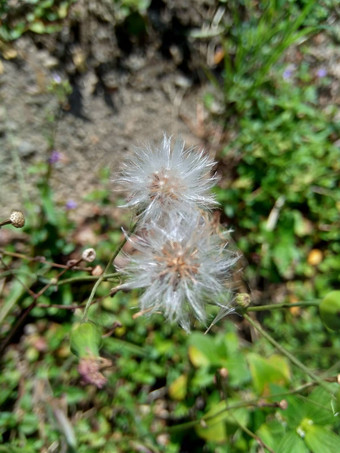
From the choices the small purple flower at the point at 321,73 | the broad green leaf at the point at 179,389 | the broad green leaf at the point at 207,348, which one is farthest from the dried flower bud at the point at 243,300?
the small purple flower at the point at 321,73

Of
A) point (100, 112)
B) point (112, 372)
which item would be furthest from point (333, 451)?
point (100, 112)

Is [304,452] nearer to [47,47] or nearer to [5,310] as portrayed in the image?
[5,310]

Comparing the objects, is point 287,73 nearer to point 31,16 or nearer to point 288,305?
point 31,16

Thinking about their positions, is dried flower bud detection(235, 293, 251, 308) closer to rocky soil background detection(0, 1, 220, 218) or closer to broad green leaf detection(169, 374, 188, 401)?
broad green leaf detection(169, 374, 188, 401)

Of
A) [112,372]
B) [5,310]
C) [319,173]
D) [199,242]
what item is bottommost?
[112,372]

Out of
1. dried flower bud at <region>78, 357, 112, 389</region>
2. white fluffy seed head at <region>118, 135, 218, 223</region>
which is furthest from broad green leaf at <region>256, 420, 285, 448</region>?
white fluffy seed head at <region>118, 135, 218, 223</region>

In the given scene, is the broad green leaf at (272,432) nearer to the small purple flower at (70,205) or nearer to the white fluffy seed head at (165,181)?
the white fluffy seed head at (165,181)
